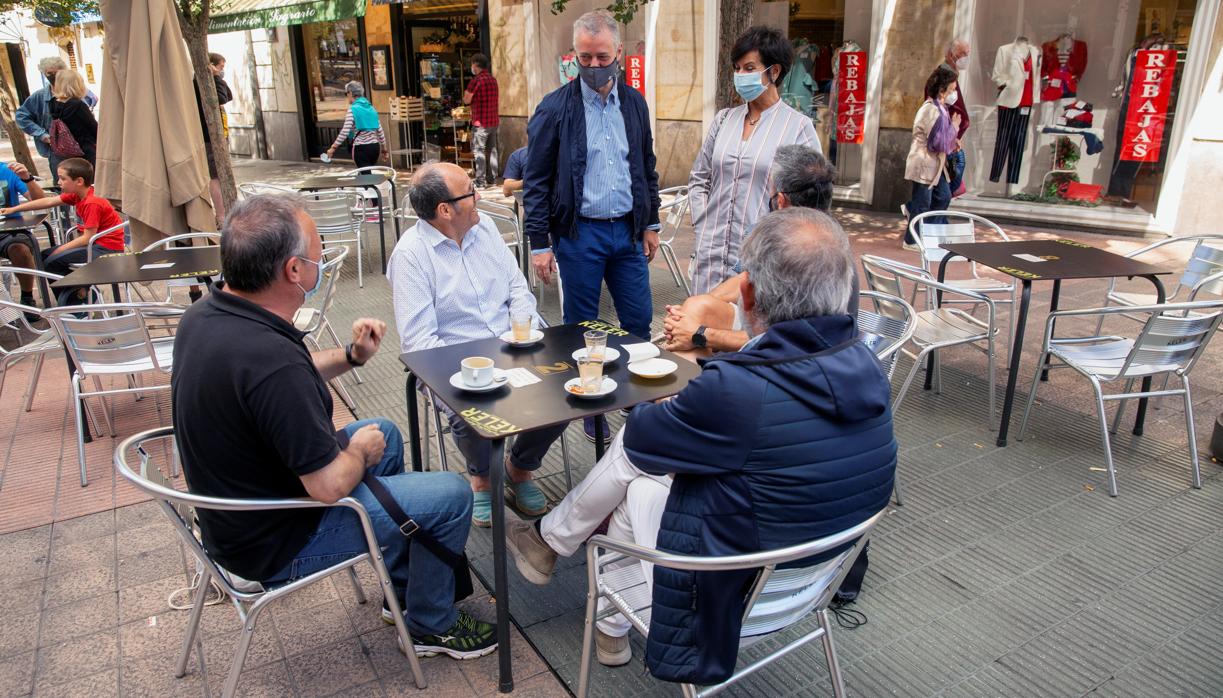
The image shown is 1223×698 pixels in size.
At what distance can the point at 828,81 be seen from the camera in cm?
1088

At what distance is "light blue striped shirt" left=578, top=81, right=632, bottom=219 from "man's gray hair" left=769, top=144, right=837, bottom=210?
1002 mm

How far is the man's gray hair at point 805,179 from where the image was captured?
3.12 meters

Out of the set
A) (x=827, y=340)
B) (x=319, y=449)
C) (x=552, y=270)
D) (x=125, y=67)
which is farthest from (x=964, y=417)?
(x=125, y=67)

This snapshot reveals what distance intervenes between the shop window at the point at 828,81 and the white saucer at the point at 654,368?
871cm

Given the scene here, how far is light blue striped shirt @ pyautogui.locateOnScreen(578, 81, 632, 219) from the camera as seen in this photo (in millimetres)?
3959

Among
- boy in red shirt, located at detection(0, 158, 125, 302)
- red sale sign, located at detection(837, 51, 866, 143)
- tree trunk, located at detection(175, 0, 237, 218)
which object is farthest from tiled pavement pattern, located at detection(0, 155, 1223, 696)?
red sale sign, located at detection(837, 51, 866, 143)

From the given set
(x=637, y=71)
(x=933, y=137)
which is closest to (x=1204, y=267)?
(x=933, y=137)

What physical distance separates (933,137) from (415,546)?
6985 mm

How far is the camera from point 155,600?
9.59ft

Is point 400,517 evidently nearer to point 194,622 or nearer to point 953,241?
point 194,622

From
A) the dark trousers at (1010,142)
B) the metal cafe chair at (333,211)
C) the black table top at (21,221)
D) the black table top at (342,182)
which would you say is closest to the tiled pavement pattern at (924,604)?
the black table top at (21,221)

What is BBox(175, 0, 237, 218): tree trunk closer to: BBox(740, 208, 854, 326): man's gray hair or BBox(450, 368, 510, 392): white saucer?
BBox(450, 368, 510, 392): white saucer

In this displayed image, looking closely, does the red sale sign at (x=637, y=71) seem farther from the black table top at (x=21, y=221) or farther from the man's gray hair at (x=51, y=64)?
the black table top at (x=21, y=221)

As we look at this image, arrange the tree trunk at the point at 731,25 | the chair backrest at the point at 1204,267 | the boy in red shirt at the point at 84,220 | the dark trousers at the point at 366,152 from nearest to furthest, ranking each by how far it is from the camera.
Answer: the chair backrest at the point at 1204,267 < the boy in red shirt at the point at 84,220 < the tree trunk at the point at 731,25 < the dark trousers at the point at 366,152
